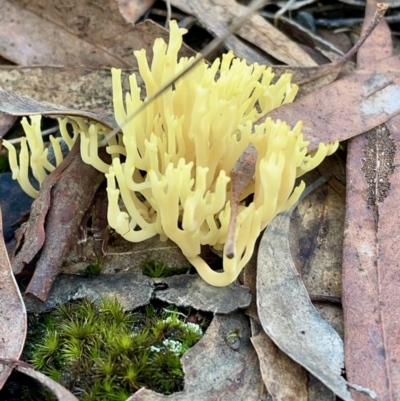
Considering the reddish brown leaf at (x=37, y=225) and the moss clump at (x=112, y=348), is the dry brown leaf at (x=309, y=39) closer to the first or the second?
the reddish brown leaf at (x=37, y=225)

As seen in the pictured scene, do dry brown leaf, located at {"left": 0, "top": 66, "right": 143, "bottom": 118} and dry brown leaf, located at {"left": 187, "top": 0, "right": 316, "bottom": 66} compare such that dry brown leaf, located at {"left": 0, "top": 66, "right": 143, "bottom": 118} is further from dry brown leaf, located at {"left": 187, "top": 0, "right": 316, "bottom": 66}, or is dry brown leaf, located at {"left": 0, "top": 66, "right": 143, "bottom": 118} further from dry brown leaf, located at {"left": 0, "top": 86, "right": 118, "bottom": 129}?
dry brown leaf, located at {"left": 187, "top": 0, "right": 316, "bottom": 66}

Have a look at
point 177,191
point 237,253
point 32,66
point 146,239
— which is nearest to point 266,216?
point 237,253

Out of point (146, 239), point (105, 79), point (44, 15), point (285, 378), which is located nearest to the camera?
point (285, 378)

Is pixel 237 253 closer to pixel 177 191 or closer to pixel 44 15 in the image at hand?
pixel 177 191

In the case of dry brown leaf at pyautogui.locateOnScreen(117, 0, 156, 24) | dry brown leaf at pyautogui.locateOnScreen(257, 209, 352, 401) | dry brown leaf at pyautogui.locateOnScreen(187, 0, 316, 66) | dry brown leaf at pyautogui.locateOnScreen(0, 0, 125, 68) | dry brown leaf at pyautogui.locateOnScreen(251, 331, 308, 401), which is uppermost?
dry brown leaf at pyautogui.locateOnScreen(187, 0, 316, 66)

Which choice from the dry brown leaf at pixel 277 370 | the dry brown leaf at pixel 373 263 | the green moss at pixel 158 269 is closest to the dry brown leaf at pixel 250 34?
the dry brown leaf at pixel 373 263

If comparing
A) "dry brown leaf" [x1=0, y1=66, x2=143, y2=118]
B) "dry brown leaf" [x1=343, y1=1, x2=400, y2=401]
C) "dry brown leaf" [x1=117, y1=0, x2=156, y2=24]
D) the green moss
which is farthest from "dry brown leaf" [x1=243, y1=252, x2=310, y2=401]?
"dry brown leaf" [x1=117, y1=0, x2=156, y2=24]

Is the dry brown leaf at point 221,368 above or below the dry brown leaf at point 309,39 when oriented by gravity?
below
